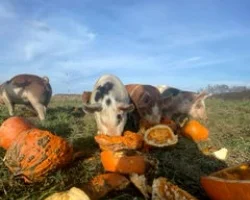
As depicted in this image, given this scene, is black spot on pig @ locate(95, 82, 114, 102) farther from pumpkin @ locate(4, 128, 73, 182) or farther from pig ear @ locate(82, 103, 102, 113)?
pumpkin @ locate(4, 128, 73, 182)

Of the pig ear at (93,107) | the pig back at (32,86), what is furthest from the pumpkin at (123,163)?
the pig back at (32,86)

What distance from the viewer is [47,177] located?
4.68 metres

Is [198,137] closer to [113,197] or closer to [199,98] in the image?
[113,197]

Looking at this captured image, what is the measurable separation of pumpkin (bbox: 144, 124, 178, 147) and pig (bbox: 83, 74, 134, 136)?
88cm

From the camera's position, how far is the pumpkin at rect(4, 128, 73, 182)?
4.60 m

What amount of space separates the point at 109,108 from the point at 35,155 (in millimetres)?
3123

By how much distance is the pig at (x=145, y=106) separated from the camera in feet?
28.1

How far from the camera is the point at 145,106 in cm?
891

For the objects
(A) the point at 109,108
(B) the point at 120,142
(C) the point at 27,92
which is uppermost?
(A) the point at 109,108

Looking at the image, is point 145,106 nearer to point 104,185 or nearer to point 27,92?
point 27,92

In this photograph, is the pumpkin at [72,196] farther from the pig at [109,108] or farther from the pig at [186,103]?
the pig at [186,103]

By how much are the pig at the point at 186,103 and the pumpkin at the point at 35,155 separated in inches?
276

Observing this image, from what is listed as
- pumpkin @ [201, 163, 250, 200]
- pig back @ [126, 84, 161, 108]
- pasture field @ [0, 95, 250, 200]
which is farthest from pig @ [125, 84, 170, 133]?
pumpkin @ [201, 163, 250, 200]

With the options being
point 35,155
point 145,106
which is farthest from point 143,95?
point 35,155
